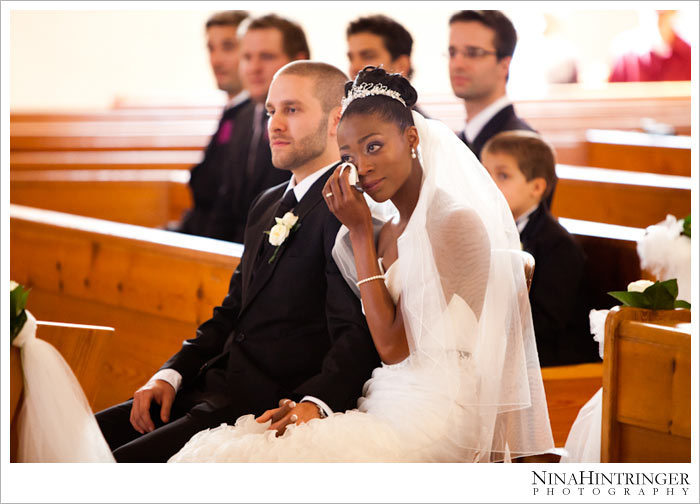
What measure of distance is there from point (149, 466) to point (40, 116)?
566 centimetres

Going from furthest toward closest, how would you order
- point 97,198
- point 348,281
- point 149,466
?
point 97,198, point 348,281, point 149,466

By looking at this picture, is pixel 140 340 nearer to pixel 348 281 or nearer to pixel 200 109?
pixel 348 281

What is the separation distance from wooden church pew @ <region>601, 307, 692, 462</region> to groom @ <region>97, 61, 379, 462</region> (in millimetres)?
602

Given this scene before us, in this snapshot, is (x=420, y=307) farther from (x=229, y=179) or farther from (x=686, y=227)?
(x=229, y=179)

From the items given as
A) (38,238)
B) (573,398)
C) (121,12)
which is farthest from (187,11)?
(573,398)

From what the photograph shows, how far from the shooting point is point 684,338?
7.07 ft

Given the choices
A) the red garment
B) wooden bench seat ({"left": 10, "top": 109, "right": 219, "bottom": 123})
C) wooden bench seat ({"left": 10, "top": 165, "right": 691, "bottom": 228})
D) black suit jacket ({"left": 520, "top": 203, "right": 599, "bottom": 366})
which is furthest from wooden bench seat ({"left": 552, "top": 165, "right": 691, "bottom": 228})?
the red garment

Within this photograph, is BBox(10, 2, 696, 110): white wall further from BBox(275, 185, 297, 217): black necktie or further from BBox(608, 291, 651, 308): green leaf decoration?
BBox(608, 291, 651, 308): green leaf decoration

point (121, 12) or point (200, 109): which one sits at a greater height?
point (121, 12)

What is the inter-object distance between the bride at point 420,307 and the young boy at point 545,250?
117 centimetres

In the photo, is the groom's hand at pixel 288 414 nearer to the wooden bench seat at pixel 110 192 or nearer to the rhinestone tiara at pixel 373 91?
the rhinestone tiara at pixel 373 91

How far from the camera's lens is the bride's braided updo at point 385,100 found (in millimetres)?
2273

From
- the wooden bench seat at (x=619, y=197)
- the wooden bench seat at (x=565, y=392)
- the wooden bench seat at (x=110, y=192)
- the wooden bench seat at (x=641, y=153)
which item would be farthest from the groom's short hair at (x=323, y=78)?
the wooden bench seat at (x=641, y=153)

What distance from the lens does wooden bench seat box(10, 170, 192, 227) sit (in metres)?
6.06
